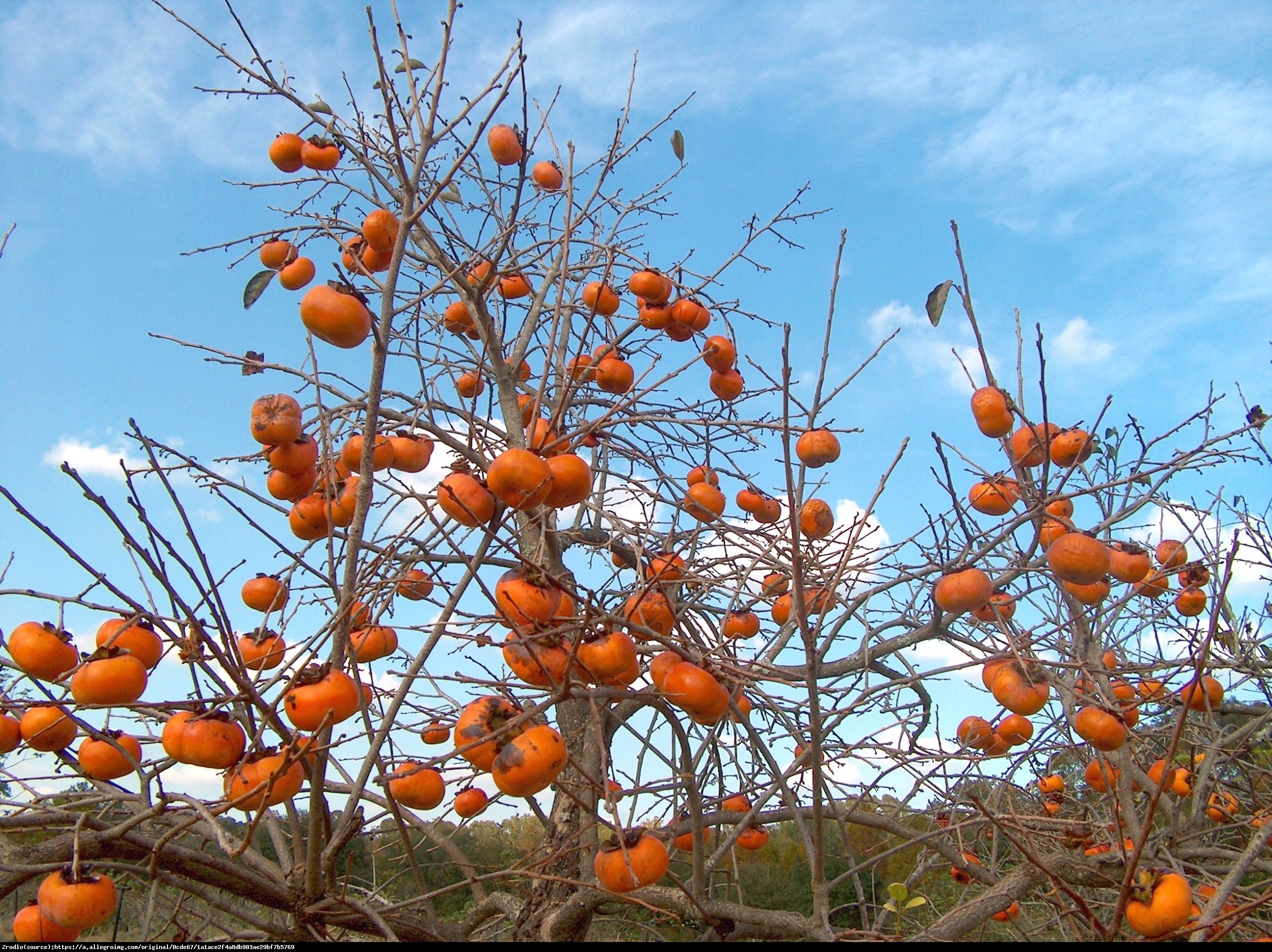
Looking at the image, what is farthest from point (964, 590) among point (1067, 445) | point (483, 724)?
point (483, 724)

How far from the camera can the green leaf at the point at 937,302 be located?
2137 millimetres

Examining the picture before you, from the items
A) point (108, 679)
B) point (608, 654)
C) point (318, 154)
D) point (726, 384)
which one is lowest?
point (608, 654)

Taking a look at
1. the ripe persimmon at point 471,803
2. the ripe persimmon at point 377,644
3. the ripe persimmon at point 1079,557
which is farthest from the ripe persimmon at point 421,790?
the ripe persimmon at point 1079,557

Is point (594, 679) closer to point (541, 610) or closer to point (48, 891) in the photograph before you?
point (541, 610)

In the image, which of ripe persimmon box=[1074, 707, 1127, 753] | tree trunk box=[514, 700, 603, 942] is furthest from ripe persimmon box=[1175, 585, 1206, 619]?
tree trunk box=[514, 700, 603, 942]

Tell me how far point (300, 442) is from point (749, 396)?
2.31m

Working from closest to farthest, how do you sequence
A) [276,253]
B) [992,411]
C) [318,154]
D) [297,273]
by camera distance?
[992,411]
[297,273]
[276,253]
[318,154]

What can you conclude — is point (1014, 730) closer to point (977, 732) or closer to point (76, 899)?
point (977, 732)

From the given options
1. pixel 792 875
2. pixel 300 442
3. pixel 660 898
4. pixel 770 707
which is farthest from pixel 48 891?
pixel 792 875

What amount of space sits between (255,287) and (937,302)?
2.11 m

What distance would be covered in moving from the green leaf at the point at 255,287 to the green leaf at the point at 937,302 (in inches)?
79.8

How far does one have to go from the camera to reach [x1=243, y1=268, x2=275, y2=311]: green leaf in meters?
2.71

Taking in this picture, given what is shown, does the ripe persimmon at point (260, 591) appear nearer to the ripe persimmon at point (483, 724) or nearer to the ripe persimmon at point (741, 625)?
the ripe persimmon at point (483, 724)

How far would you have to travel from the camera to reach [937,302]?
2160mm
